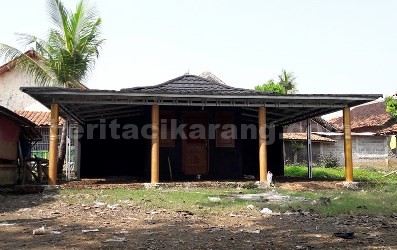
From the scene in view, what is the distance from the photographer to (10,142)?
1427 centimetres

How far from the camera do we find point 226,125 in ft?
49.2

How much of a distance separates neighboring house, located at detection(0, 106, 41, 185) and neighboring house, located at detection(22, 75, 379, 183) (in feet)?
4.99

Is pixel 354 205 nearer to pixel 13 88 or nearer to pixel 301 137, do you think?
pixel 301 137

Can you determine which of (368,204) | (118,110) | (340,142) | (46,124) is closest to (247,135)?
(118,110)

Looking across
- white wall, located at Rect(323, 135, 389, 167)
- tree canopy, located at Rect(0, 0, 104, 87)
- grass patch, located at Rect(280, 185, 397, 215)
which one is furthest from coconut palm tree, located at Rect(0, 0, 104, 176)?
white wall, located at Rect(323, 135, 389, 167)

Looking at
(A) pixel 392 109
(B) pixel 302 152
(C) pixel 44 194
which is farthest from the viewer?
(B) pixel 302 152

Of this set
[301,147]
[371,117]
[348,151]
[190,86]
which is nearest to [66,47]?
[190,86]

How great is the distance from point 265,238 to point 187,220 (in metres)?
1.97

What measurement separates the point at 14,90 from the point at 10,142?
43.9ft

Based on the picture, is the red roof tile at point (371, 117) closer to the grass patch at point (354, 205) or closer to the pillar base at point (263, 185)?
the pillar base at point (263, 185)

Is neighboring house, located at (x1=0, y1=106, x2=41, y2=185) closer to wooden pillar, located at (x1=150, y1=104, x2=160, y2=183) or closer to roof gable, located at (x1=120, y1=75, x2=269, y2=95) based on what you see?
roof gable, located at (x1=120, y1=75, x2=269, y2=95)

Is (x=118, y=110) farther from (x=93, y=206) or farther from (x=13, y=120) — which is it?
(x=93, y=206)

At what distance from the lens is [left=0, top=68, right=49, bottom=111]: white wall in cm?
2617

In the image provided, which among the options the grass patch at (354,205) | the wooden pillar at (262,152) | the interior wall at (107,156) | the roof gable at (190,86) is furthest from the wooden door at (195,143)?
the grass patch at (354,205)
